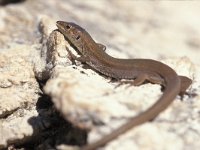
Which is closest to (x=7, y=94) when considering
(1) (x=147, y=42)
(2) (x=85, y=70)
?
(2) (x=85, y=70)

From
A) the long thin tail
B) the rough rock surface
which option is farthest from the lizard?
the rough rock surface

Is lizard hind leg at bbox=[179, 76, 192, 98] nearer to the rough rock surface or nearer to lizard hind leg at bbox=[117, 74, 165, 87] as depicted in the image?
the rough rock surface

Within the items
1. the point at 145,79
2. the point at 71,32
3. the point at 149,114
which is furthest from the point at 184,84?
the point at 71,32

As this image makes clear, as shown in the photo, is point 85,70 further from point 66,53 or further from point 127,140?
point 127,140

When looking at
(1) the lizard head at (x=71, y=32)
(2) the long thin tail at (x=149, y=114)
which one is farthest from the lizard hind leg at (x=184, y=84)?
(1) the lizard head at (x=71, y=32)

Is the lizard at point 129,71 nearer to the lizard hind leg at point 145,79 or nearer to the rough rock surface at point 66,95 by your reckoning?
the lizard hind leg at point 145,79

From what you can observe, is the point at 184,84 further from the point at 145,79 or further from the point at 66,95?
the point at 66,95
